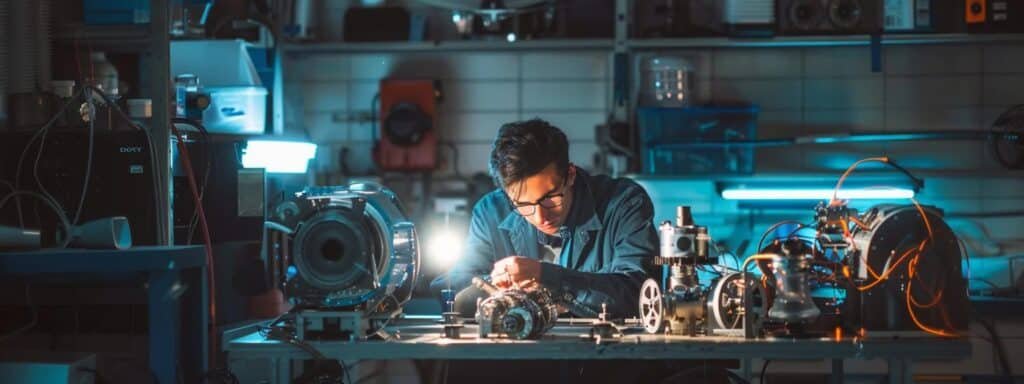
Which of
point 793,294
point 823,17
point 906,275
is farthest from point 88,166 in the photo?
point 823,17

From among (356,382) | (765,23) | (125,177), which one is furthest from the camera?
(765,23)

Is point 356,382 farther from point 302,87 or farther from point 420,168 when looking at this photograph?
point 302,87

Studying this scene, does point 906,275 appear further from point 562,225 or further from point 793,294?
point 562,225

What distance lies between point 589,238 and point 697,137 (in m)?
1.52

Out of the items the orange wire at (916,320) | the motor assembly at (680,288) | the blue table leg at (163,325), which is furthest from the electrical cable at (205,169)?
the orange wire at (916,320)

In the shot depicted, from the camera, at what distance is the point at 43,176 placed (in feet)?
11.3

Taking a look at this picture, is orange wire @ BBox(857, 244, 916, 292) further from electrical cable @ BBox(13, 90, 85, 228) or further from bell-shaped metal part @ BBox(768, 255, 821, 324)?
electrical cable @ BBox(13, 90, 85, 228)

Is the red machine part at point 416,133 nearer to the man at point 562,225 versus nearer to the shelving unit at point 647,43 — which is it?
the shelving unit at point 647,43

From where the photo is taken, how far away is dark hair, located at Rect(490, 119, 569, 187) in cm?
329

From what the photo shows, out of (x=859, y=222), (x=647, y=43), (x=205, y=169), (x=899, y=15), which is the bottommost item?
(x=859, y=222)

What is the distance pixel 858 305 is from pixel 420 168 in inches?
111

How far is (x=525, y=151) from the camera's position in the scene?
3283mm

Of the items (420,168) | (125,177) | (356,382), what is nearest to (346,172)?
(420,168)

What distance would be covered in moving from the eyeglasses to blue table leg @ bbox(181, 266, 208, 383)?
91 centimetres
